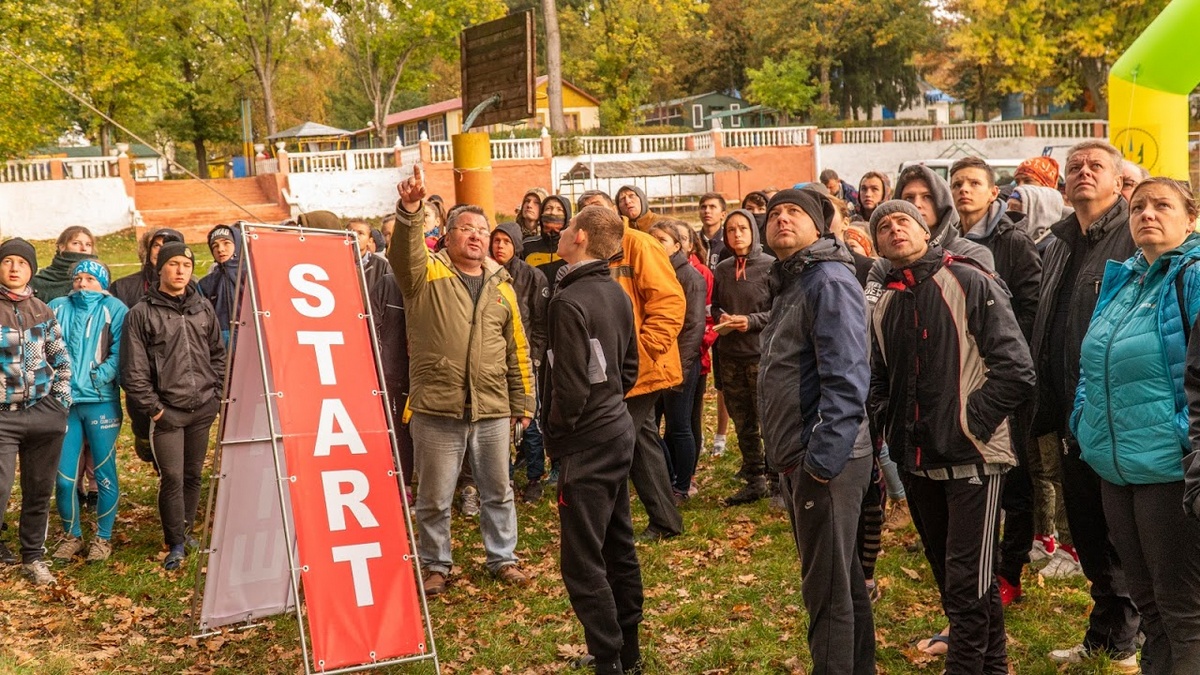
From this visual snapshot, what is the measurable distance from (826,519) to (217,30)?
44650 mm

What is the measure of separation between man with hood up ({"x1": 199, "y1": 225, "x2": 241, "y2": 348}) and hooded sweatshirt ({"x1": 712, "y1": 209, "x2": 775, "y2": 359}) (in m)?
3.76

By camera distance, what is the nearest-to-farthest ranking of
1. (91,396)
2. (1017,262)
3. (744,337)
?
1. (1017,262)
2. (91,396)
3. (744,337)

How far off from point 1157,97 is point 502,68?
5.31 metres

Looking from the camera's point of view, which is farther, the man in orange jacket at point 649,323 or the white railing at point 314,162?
the white railing at point 314,162

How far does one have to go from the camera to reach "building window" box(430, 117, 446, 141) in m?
57.2

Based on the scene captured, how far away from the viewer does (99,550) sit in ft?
25.3

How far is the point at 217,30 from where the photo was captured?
44312 millimetres

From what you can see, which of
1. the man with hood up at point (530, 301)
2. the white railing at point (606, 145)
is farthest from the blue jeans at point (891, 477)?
the white railing at point (606, 145)

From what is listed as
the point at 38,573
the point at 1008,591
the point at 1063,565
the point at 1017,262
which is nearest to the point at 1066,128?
the point at 1063,565

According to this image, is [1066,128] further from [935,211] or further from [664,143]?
[935,211]

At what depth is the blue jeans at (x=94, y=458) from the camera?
7699mm

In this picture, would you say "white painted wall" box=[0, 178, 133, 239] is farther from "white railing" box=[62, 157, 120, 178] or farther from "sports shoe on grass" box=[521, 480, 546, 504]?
"sports shoe on grass" box=[521, 480, 546, 504]

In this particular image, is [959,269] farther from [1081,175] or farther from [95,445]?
[95,445]

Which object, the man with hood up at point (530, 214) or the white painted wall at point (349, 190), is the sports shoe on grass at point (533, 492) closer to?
the man with hood up at point (530, 214)
